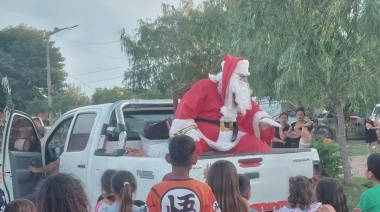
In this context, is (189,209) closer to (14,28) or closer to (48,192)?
(48,192)

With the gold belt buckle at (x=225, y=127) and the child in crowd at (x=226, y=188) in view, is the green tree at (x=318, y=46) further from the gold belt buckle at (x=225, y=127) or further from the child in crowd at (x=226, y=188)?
the child in crowd at (x=226, y=188)

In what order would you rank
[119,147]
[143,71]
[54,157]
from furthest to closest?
[143,71] < [54,157] < [119,147]

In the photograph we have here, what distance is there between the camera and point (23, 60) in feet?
147

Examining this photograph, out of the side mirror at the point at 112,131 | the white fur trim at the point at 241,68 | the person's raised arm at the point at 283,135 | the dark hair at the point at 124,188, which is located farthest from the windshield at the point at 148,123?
the person's raised arm at the point at 283,135

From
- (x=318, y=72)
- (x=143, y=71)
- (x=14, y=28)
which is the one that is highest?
(x=14, y=28)

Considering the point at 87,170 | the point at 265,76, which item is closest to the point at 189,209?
the point at 87,170

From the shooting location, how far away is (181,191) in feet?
13.1

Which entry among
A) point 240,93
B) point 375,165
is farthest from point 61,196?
point 240,93

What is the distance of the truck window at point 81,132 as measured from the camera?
24.5 ft

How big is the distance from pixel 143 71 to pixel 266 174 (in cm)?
3198

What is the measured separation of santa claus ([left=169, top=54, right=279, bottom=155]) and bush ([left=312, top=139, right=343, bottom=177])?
5.32 meters

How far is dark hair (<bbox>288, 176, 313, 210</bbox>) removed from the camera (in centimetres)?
492

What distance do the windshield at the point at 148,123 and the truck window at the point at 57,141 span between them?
0.82 m

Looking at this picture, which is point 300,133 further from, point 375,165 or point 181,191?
point 181,191
